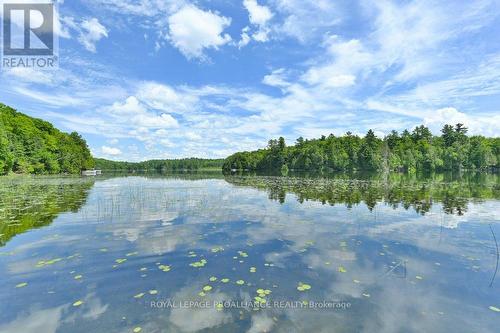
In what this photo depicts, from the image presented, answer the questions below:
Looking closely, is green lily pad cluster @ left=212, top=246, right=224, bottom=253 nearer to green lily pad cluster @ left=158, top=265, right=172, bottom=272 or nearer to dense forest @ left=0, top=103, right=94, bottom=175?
green lily pad cluster @ left=158, top=265, right=172, bottom=272

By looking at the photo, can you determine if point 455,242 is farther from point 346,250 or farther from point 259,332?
point 259,332

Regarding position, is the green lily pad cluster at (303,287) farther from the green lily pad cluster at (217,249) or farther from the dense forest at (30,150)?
the dense forest at (30,150)

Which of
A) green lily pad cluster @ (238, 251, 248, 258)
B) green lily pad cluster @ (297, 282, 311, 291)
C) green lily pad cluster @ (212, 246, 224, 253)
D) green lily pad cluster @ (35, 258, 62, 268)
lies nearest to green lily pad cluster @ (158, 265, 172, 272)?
green lily pad cluster @ (212, 246, 224, 253)

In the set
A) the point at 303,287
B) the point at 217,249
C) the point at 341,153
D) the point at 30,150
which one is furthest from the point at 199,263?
the point at 341,153

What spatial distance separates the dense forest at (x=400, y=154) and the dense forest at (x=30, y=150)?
9699cm

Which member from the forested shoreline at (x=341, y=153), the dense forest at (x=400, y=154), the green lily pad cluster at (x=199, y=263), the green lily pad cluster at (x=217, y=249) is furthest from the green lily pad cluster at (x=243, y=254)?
the dense forest at (x=400, y=154)

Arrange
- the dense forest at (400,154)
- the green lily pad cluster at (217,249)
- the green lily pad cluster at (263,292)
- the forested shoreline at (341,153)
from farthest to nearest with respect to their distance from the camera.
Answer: the dense forest at (400,154)
the forested shoreline at (341,153)
the green lily pad cluster at (217,249)
the green lily pad cluster at (263,292)

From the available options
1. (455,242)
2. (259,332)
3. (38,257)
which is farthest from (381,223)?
(38,257)

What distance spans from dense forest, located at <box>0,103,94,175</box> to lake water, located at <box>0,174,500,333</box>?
60.0 metres

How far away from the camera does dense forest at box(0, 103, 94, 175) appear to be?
6219cm

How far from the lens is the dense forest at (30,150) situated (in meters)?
62.2

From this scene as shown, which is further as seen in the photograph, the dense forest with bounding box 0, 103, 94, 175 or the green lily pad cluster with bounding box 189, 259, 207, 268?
the dense forest with bounding box 0, 103, 94, 175

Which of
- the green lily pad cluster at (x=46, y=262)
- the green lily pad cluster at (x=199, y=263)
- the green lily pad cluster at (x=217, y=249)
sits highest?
the green lily pad cluster at (x=46, y=262)

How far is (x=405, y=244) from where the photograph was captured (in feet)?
41.6
